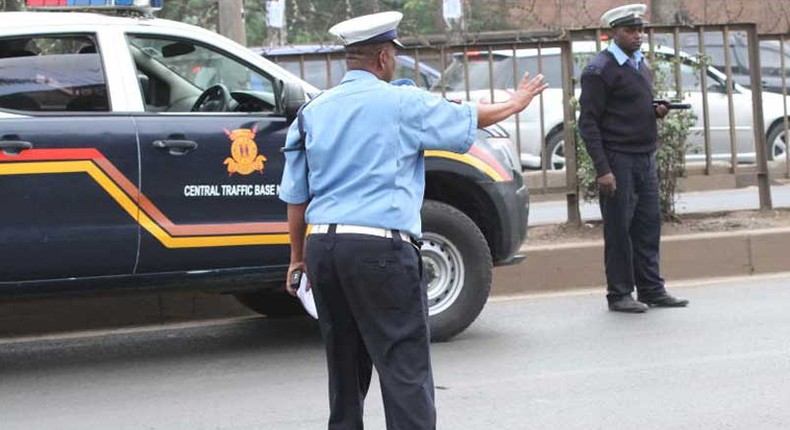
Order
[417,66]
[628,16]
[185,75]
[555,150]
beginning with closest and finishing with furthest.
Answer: [185,75] → [628,16] → [417,66] → [555,150]

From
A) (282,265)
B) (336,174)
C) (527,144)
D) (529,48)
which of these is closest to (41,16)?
(282,265)

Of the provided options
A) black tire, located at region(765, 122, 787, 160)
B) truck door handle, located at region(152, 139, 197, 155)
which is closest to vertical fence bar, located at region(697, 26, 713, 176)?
truck door handle, located at region(152, 139, 197, 155)

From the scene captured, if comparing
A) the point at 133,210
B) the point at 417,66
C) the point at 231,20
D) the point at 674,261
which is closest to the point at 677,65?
the point at 674,261

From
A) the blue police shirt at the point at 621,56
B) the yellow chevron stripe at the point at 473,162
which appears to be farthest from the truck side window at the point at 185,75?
the blue police shirt at the point at 621,56

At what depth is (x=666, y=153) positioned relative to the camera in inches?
362

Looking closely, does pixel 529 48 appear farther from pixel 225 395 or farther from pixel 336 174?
pixel 336 174

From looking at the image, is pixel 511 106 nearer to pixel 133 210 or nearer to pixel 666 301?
pixel 133 210

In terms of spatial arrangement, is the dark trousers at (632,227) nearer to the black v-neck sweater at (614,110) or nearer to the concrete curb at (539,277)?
the black v-neck sweater at (614,110)

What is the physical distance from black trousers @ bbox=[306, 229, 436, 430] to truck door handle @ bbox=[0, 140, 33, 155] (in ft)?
8.08

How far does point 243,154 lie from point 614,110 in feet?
7.84

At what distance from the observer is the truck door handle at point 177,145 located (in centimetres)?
633

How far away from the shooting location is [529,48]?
9688 mm

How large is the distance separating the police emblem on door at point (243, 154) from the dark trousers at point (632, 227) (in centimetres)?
230

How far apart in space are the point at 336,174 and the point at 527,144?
764 cm
